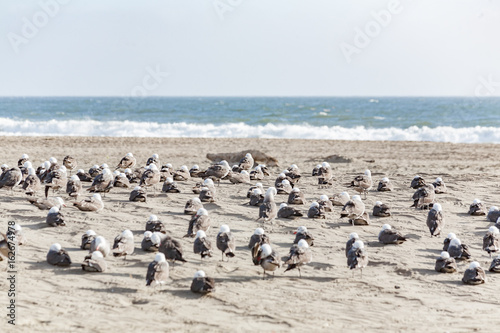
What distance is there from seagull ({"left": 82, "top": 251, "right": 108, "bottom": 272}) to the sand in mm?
104

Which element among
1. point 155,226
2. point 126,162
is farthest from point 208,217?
point 126,162

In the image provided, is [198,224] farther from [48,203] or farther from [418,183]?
[418,183]

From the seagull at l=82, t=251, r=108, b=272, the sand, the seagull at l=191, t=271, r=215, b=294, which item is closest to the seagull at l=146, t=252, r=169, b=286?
the sand

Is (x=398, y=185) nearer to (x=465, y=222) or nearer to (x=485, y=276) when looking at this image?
(x=465, y=222)

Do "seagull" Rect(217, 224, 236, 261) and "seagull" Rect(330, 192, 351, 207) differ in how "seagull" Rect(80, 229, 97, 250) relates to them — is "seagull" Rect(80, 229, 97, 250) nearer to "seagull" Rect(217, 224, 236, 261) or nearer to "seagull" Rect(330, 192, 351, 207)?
"seagull" Rect(217, 224, 236, 261)

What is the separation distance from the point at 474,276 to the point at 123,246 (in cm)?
513

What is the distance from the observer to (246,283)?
774cm

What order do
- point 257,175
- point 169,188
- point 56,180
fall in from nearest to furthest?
1. point 56,180
2. point 169,188
3. point 257,175

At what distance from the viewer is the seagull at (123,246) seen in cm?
835

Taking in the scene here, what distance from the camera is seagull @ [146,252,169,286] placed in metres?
7.20

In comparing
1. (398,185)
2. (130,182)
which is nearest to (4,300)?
(130,182)

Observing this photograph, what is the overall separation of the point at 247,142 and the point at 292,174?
520 inches

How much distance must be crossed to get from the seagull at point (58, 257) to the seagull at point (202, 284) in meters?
2.04

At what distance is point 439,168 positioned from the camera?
19859mm
